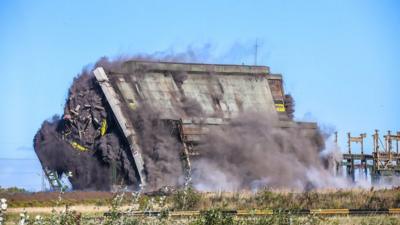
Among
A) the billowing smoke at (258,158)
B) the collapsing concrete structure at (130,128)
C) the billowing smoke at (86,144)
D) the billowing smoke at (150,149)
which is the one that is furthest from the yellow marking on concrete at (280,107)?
the billowing smoke at (86,144)

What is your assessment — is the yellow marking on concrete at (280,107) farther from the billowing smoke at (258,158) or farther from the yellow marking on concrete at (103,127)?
the yellow marking on concrete at (103,127)

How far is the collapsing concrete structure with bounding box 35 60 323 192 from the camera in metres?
49.3

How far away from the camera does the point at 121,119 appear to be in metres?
49.6

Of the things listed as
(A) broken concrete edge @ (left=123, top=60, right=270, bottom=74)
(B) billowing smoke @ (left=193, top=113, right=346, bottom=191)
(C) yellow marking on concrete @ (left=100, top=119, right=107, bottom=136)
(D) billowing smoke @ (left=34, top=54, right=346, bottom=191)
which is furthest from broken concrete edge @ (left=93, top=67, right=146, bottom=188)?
(B) billowing smoke @ (left=193, top=113, right=346, bottom=191)

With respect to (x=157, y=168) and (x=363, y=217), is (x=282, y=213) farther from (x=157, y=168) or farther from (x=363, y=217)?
(x=157, y=168)

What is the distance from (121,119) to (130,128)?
74cm

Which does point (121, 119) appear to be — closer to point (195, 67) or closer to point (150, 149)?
point (150, 149)

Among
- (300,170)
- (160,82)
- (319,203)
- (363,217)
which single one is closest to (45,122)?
(160,82)

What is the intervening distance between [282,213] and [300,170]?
104 feet

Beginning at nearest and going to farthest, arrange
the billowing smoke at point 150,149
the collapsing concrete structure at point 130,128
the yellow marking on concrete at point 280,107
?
the collapsing concrete structure at point 130,128, the billowing smoke at point 150,149, the yellow marking on concrete at point 280,107

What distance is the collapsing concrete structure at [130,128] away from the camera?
49281mm

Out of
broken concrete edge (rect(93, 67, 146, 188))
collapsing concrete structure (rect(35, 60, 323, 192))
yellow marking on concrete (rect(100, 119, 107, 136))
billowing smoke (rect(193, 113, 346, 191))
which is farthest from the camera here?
billowing smoke (rect(193, 113, 346, 191))

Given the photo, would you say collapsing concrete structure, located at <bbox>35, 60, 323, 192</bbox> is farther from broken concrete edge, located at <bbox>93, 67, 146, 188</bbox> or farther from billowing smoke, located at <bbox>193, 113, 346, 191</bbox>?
billowing smoke, located at <bbox>193, 113, 346, 191</bbox>

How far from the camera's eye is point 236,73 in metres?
58.5
